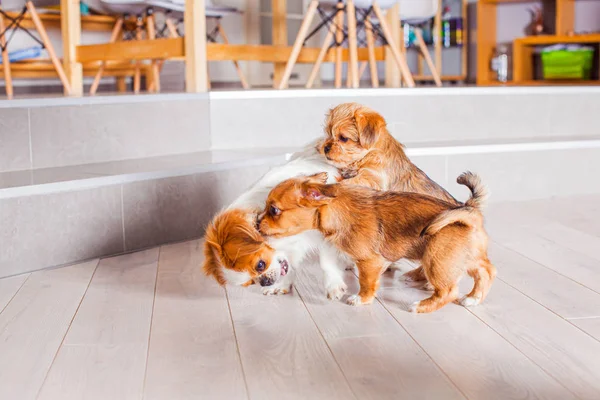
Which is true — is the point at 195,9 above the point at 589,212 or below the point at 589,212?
above

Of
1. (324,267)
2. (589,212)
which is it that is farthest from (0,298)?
(589,212)

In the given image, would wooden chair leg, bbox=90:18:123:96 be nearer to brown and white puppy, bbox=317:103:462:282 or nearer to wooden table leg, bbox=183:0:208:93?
wooden table leg, bbox=183:0:208:93

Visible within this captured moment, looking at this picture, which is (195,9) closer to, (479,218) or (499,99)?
(499,99)

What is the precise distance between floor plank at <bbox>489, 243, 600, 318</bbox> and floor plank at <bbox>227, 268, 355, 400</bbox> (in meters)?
0.63

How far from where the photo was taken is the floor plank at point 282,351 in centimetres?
136

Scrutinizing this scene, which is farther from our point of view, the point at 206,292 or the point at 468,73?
the point at 468,73

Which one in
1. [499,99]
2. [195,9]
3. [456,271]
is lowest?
[456,271]

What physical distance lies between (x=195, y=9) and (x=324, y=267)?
156cm

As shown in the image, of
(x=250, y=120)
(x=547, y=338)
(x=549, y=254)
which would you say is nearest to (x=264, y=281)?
(x=547, y=338)

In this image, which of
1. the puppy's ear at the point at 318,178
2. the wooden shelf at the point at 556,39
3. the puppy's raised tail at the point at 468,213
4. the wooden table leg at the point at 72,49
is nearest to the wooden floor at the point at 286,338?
the puppy's raised tail at the point at 468,213

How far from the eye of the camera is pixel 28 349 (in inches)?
62.5

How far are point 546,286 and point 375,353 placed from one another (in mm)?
730

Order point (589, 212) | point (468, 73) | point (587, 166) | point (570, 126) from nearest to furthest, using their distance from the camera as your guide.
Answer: point (589, 212)
point (587, 166)
point (570, 126)
point (468, 73)

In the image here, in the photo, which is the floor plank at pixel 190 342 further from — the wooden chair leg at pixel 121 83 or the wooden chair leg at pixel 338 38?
the wooden chair leg at pixel 121 83
